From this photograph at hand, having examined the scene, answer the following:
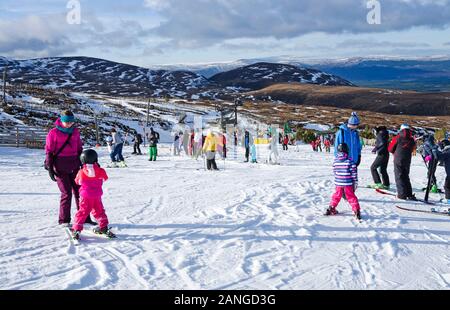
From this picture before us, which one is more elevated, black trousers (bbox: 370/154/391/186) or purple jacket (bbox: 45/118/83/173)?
purple jacket (bbox: 45/118/83/173)

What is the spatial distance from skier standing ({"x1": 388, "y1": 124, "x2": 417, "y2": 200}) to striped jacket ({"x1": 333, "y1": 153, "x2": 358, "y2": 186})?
2481 mm

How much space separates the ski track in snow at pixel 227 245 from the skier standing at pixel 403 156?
408 mm

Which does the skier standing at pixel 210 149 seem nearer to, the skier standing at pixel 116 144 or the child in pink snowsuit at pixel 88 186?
the skier standing at pixel 116 144

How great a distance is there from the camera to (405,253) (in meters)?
5.38

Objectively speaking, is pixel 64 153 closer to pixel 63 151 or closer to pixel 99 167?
pixel 63 151

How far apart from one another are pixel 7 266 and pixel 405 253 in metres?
4.59

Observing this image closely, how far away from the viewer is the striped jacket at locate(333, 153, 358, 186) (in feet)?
21.8

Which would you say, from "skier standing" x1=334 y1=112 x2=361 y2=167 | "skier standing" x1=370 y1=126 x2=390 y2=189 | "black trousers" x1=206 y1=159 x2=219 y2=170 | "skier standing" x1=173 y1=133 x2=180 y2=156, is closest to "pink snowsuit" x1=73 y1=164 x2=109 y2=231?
"skier standing" x1=334 y1=112 x2=361 y2=167

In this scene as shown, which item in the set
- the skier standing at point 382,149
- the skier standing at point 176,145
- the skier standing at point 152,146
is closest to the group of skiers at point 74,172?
the skier standing at point 382,149

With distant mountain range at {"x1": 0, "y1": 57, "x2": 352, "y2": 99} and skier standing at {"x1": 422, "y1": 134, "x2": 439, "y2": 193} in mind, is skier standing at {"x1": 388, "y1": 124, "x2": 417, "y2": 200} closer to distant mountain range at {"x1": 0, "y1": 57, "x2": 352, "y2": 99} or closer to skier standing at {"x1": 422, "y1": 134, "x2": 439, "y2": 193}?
skier standing at {"x1": 422, "y1": 134, "x2": 439, "y2": 193}

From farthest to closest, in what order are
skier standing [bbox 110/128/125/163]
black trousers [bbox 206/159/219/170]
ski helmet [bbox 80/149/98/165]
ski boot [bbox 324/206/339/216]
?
1. skier standing [bbox 110/128/125/163]
2. black trousers [bbox 206/159/219/170]
3. ski boot [bbox 324/206/339/216]
4. ski helmet [bbox 80/149/98/165]

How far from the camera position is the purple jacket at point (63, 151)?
18.8 ft

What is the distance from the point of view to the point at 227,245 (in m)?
5.52
